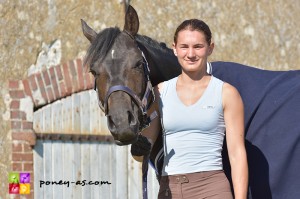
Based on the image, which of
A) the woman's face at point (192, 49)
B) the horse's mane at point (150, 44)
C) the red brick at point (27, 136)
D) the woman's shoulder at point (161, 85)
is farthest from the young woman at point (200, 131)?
the red brick at point (27, 136)

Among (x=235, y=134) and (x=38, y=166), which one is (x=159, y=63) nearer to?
(x=235, y=134)

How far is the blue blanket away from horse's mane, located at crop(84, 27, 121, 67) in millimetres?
727

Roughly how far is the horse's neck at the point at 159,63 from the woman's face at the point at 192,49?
0.46 meters

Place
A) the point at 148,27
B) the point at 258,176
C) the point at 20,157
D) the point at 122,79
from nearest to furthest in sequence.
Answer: the point at 122,79 → the point at 258,176 → the point at 20,157 → the point at 148,27

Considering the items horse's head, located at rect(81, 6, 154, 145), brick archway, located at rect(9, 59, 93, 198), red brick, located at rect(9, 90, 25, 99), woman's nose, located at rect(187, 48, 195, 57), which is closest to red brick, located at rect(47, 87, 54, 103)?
brick archway, located at rect(9, 59, 93, 198)

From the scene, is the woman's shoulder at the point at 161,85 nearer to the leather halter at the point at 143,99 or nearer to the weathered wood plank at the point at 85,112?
the leather halter at the point at 143,99

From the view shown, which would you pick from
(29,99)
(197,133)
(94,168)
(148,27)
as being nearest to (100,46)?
(197,133)

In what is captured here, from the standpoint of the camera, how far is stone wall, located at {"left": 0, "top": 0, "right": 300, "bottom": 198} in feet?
22.8

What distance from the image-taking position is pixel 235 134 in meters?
3.73

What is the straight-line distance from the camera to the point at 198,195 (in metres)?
3.70

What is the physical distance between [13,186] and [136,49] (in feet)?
10.4

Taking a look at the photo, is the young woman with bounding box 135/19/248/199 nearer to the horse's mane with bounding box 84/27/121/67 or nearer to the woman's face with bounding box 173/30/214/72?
the woman's face with bounding box 173/30/214/72

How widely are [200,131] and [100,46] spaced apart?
2.32ft

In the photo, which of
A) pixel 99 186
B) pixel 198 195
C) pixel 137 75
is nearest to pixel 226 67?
pixel 137 75
